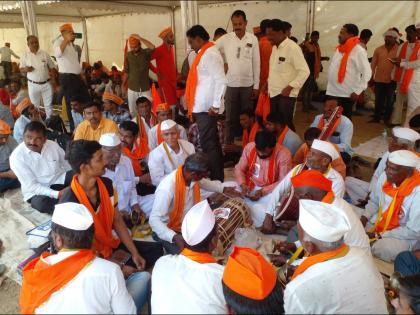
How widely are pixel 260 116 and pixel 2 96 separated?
4627 millimetres

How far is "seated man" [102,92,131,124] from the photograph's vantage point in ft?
17.0

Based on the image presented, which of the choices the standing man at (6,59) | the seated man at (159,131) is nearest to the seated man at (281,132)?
the seated man at (159,131)

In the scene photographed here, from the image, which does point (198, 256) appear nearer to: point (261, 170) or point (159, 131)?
point (261, 170)

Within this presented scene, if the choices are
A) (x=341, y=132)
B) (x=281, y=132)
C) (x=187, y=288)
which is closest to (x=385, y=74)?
(x=341, y=132)

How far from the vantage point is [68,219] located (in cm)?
183

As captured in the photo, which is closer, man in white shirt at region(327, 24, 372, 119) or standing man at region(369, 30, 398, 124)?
man in white shirt at region(327, 24, 372, 119)

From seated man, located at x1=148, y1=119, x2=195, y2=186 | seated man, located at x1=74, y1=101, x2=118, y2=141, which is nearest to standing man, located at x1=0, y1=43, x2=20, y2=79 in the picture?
seated man, located at x1=74, y1=101, x2=118, y2=141

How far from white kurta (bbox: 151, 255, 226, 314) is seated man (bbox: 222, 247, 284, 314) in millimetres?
63

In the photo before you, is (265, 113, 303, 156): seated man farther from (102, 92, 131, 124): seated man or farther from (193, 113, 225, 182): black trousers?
(102, 92, 131, 124): seated man

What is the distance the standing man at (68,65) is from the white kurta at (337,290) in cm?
534

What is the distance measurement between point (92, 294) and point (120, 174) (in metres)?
1.87

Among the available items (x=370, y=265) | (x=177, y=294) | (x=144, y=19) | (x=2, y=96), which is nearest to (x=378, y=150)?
(x=370, y=265)

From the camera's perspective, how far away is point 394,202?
290 centimetres

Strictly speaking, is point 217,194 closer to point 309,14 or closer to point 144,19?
point 309,14
